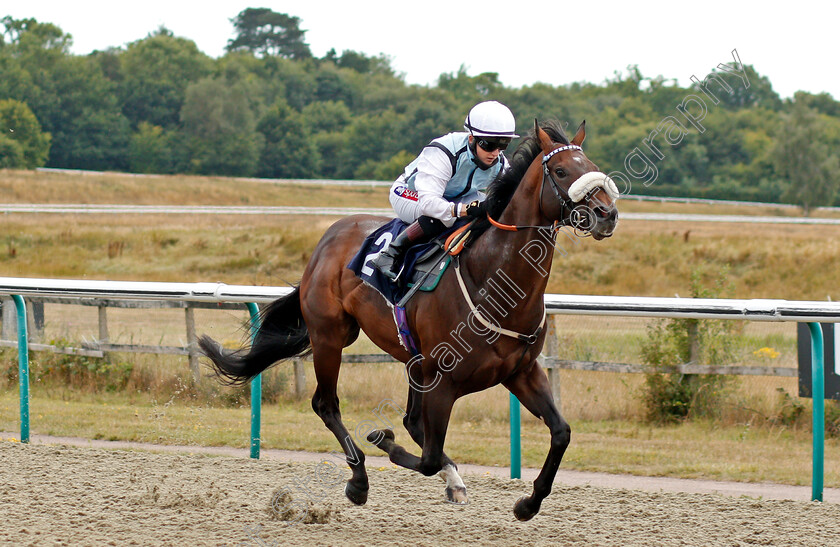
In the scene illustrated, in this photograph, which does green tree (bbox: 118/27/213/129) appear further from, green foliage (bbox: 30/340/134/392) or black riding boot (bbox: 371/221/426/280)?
black riding boot (bbox: 371/221/426/280)

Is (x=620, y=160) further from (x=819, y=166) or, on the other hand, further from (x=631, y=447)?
(x=631, y=447)

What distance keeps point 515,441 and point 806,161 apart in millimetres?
43786

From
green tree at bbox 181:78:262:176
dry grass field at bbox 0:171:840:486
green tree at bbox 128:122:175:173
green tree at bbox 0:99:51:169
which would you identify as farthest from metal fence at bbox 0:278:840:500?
green tree at bbox 181:78:262:176

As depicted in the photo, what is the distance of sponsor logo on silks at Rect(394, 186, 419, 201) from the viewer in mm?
4728

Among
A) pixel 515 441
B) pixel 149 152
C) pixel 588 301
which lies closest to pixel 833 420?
pixel 588 301

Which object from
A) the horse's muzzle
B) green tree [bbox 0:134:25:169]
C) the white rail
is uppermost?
green tree [bbox 0:134:25:169]

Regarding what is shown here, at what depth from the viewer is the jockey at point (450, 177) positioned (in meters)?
4.27

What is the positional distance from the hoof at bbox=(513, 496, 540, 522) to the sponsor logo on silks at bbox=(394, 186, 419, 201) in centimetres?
161

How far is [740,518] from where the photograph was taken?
450 cm

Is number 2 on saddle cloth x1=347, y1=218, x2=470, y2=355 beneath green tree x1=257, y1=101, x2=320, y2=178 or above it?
beneath

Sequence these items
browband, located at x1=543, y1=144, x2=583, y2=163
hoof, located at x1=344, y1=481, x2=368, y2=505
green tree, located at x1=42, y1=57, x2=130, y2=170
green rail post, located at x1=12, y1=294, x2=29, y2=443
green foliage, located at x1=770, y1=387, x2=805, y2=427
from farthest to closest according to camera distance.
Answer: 1. green tree, located at x1=42, y1=57, x2=130, y2=170
2. green foliage, located at x1=770, y1=387, x2=805, y2=427
3. green rail post, located at x1=12, y1=294, x2=29, y2=443
4. hoof, located at x1=344, y1=481, x2=368, y2=505
5. browband, located at x1=543, y1=144, x2=583, y2=163

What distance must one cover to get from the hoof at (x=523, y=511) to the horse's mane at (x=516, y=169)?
4.39ft

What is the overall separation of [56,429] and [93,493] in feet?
6.94

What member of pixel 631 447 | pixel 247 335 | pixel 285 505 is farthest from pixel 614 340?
pixel 285 505
